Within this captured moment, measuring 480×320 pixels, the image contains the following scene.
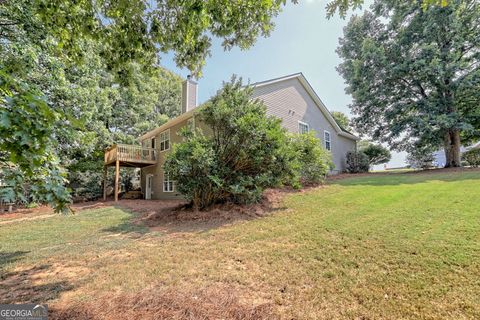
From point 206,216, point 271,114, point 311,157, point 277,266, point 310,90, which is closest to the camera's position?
point 277,266

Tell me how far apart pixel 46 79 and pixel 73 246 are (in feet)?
27.5

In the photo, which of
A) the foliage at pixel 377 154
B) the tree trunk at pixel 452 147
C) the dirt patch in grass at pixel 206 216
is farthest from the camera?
the foliage at pixel 377 154

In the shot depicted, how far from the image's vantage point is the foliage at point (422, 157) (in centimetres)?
1792

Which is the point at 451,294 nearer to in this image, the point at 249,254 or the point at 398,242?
the point at 398,242

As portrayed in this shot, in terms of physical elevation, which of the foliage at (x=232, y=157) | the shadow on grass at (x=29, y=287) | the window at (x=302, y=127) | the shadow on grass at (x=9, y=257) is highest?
the window at (x=302, y=127)

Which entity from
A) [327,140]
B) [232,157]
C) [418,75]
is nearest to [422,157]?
[418,75]

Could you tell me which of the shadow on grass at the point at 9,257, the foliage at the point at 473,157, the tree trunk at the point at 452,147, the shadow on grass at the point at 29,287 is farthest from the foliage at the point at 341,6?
the foliage at the point at 473,157

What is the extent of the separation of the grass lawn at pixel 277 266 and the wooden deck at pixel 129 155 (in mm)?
8573

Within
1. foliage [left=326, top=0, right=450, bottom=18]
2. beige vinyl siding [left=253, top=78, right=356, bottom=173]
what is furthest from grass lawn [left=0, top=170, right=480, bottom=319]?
beige vinyl siding [left=253, top=78, right=356, bottom=173]

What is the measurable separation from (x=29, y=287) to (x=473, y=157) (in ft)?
76.3

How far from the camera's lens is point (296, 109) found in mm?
15242

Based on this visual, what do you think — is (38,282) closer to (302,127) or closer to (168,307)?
(168,307)

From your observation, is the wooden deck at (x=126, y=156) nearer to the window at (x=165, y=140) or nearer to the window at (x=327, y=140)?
the window at (x=165, y=140)

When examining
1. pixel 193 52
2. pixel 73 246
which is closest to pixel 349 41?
pixel 193 52
